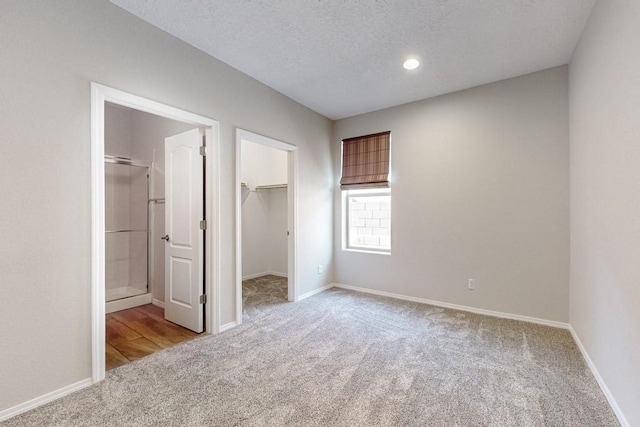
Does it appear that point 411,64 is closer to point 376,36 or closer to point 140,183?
point 376,36

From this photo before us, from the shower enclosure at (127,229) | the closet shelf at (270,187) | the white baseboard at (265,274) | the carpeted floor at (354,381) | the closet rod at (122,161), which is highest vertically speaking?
the closet rod at (122,161)

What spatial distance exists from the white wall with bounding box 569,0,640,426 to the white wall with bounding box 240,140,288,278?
14.0ft

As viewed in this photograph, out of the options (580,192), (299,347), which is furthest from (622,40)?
(299,347)

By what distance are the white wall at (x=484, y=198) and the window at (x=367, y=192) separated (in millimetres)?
172

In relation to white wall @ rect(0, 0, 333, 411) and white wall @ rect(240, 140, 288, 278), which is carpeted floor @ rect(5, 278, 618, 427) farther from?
white wall @ rect(240, 140, 288, 278)

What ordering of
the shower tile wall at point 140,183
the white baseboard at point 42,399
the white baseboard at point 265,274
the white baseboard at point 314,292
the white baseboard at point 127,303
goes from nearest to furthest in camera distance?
1. the white baseboard at point 42,399
2. the white baseboard at point 127,303
3. the shower tile wall at point 140,183
4. the white baseboard at point 314,292
5. the white baseboard at point 265,274

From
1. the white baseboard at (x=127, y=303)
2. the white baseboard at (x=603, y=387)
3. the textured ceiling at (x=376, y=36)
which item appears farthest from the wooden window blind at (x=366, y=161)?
the white baseboard at (x=127, y=303)

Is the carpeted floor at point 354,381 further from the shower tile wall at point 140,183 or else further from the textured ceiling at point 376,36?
the textured ceiling at point 376,36

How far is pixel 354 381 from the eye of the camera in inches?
80.0

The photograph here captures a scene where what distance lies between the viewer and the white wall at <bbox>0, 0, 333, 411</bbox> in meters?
1.68

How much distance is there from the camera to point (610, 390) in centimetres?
180

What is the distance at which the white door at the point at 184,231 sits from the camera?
2898mm

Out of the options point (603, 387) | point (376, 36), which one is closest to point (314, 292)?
point (603, 387)

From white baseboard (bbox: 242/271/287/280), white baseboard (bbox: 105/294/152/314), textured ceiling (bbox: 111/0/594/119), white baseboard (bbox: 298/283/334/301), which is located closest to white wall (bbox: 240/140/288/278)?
white baseboard (bbox: 242/271/287/280)
